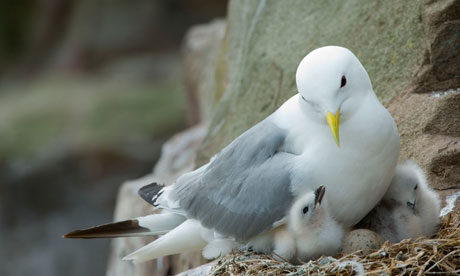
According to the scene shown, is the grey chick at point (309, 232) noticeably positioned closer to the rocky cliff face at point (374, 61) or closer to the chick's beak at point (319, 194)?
the chick's beak at point (319, 194)

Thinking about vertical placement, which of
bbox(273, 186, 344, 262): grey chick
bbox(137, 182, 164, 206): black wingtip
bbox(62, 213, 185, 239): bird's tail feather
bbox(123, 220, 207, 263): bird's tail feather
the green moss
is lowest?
bbox(273, 186, 344, 262): grey chick

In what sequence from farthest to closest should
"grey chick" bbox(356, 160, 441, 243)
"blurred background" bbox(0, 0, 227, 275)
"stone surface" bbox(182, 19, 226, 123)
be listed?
"blurred background" bbox(0, 0, 227, 275)
"stone surface" bbox(182, 19, 226, 123)
"grey chick" bbox(356, 160, 441, 243)

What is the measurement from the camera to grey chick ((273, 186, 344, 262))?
2918mm

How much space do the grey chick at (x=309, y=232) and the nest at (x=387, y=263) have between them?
79mm

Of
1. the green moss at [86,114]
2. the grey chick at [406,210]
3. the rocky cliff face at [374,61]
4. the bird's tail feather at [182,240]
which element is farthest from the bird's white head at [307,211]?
the green moss at [86,114]

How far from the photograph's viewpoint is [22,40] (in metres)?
11.9

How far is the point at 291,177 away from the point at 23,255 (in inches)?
292

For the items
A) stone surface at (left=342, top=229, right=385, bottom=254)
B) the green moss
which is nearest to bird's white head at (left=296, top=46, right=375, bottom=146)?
stone surface at (left=342, top=229, right=385, bottom=254)

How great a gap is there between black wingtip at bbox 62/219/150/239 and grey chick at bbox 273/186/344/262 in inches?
28.3

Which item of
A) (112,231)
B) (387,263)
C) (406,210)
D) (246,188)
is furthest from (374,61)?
(112,231)

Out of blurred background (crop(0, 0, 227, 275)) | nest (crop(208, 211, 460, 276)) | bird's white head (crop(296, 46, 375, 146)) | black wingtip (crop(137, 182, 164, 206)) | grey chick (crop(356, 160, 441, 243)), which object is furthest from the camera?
blurred background (crop(0, 0, 227, 275))

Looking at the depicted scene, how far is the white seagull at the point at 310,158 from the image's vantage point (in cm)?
289

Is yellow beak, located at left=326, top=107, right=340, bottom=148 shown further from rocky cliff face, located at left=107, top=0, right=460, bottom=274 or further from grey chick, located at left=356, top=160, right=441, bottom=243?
rocky cliff face, located at left=107, top=0, right=460, bottom=274

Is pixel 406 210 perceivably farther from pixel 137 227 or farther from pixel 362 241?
pixel 137 227
